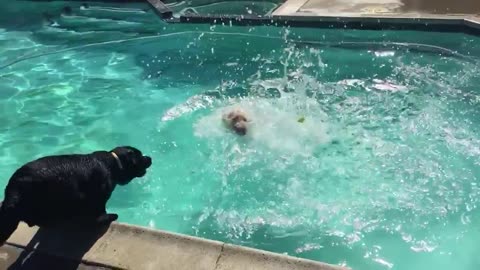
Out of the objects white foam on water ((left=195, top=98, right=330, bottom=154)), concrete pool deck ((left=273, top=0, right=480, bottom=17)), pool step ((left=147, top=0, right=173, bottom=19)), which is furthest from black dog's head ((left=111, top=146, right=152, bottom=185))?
pool step ((left=147, top=0, right=173, bottom=19))

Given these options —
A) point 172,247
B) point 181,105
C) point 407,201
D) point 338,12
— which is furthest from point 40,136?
point 338,12

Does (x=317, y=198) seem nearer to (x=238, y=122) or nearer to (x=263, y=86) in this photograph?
(x=238, y=122)

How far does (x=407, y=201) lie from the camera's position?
19.3 ft

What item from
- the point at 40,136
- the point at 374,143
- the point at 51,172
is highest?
the point at 51,172

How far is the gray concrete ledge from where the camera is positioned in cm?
375

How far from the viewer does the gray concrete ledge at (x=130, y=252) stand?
12.3 feet

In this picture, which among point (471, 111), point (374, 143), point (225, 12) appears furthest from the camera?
point (225, 12)

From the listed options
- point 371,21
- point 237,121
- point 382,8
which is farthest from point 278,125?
point 382,8

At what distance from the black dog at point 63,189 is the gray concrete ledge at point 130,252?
0.17 m

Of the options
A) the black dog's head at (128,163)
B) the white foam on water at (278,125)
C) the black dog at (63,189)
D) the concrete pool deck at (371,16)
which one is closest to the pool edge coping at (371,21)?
the concrete pool deck at (371,16)

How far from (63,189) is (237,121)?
3.64 meters

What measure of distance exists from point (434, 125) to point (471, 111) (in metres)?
0.72

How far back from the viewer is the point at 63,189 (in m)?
4.05

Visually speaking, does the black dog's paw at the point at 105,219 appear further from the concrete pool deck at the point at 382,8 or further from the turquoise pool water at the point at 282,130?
the concrete pool deck at the point at 382,8
